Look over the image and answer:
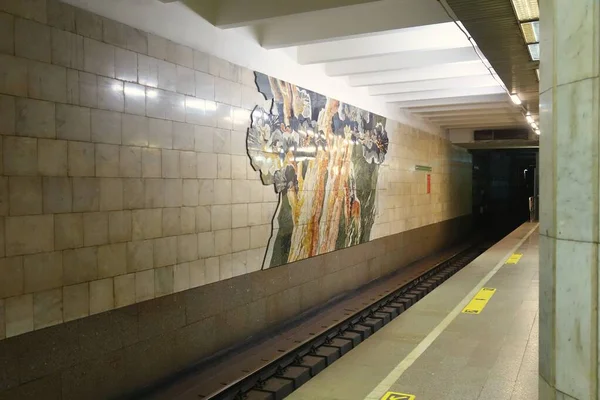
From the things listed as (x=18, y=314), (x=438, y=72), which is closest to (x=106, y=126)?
(x=18, y=314)

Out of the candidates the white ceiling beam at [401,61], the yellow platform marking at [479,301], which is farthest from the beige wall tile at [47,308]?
the white ceiling beam at [401,61]

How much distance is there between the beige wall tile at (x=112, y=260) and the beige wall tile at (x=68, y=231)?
0.97ft

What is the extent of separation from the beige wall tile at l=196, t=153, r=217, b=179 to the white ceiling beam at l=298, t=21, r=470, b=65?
234 centimetres

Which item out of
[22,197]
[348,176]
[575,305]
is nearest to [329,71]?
[348,176]

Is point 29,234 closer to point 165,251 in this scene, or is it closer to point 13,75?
point 13,75

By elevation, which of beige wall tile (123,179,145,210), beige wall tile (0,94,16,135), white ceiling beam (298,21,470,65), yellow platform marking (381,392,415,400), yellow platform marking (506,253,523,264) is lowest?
yellow platform marking (381,392,415,400)

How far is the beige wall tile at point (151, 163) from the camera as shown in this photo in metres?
5.55

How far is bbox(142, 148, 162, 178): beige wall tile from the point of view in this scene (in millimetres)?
5555

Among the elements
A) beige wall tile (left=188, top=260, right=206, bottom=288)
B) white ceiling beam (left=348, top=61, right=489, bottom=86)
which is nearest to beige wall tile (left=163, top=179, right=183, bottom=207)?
beige wall tile (left=188, top=260, right=206, bottom=288)

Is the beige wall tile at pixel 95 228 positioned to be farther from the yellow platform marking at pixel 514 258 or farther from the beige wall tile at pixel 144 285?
the yellow platform marking at pixel 514 258

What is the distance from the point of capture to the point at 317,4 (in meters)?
6.05

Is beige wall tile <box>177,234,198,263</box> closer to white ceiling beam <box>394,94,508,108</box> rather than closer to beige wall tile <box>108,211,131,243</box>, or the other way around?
beige wall tile <box>108,211,131,243</box>

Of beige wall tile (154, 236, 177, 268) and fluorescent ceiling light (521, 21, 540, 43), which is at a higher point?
fluorescent ceiling light (521, 21, 540, 43)

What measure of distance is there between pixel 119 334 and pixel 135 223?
1184 millimetres
